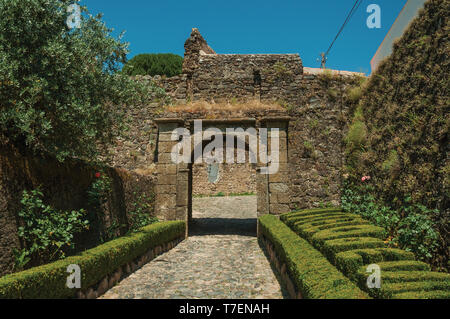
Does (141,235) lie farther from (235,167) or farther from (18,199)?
(235,167)

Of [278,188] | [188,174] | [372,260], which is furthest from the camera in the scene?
[188,174]

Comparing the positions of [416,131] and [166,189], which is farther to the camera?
[166,189]

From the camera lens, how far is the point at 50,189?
5.54 m

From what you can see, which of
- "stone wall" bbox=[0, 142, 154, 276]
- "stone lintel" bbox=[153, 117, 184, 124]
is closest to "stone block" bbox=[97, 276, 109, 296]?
"stone wall" bbox=[0, 142, 154, 276]

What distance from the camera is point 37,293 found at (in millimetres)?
4121

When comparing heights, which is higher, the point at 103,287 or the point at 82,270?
the point at 82,270

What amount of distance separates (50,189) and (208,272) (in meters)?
3.62

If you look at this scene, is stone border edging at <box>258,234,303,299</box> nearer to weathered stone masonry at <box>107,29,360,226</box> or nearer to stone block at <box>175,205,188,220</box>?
weathered stone masonry at <box>107,29,360,226</box>

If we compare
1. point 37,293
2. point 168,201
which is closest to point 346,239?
point 37,293

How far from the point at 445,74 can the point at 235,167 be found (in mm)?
19305

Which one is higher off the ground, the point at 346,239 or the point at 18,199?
the point at 18,199

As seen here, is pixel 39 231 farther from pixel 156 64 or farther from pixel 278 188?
pixel 156 64

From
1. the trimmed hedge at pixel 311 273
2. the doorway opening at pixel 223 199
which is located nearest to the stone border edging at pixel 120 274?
the trimmed hedge at pixel 311 273

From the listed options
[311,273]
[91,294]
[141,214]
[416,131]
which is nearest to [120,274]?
[91,294]
